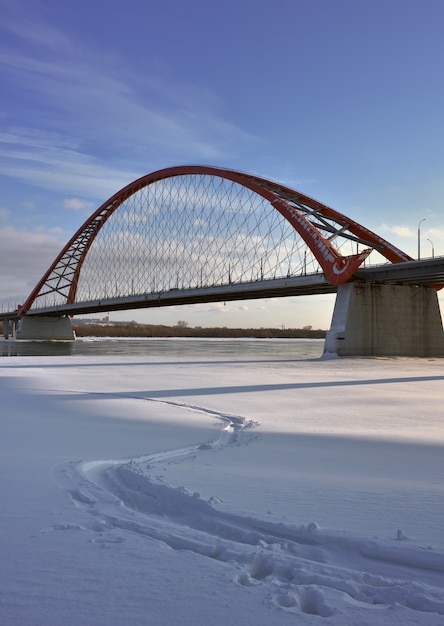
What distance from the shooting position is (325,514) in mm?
3781

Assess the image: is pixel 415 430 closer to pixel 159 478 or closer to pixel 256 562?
pixel 159 478

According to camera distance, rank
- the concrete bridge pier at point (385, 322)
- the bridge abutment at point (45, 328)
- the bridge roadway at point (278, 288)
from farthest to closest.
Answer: the bridge abutment at point (45, 328) → the concrete bridge pier at point (385, 322) → the bridge roadway at point (278, 288)

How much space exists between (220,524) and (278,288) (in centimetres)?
4240

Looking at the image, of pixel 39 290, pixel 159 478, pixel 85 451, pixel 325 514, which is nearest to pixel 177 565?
pixel 325 514

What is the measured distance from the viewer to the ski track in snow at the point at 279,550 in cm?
265

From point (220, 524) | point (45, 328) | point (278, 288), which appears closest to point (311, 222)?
point (278, 288)

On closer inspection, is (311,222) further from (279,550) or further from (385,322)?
(279,550)

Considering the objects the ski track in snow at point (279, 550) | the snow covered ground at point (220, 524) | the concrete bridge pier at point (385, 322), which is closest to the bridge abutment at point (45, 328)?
the concrete bridge pier at point (385, 322)

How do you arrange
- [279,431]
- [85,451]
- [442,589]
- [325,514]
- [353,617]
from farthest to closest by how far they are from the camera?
[279,431] → [85,451] → [325,514] → [442,589] → [353,617]

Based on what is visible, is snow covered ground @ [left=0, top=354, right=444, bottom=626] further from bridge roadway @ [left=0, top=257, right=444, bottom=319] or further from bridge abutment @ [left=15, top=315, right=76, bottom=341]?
bridge abutment @ [left=15, top=315, right=76, bottom=341]

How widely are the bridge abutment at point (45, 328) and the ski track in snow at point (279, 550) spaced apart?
313ft

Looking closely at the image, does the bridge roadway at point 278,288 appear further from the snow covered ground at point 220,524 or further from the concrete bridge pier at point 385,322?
the snow covered ground at point 220,524

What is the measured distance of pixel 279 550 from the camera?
317 centimetres

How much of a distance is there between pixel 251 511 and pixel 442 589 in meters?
1.45
